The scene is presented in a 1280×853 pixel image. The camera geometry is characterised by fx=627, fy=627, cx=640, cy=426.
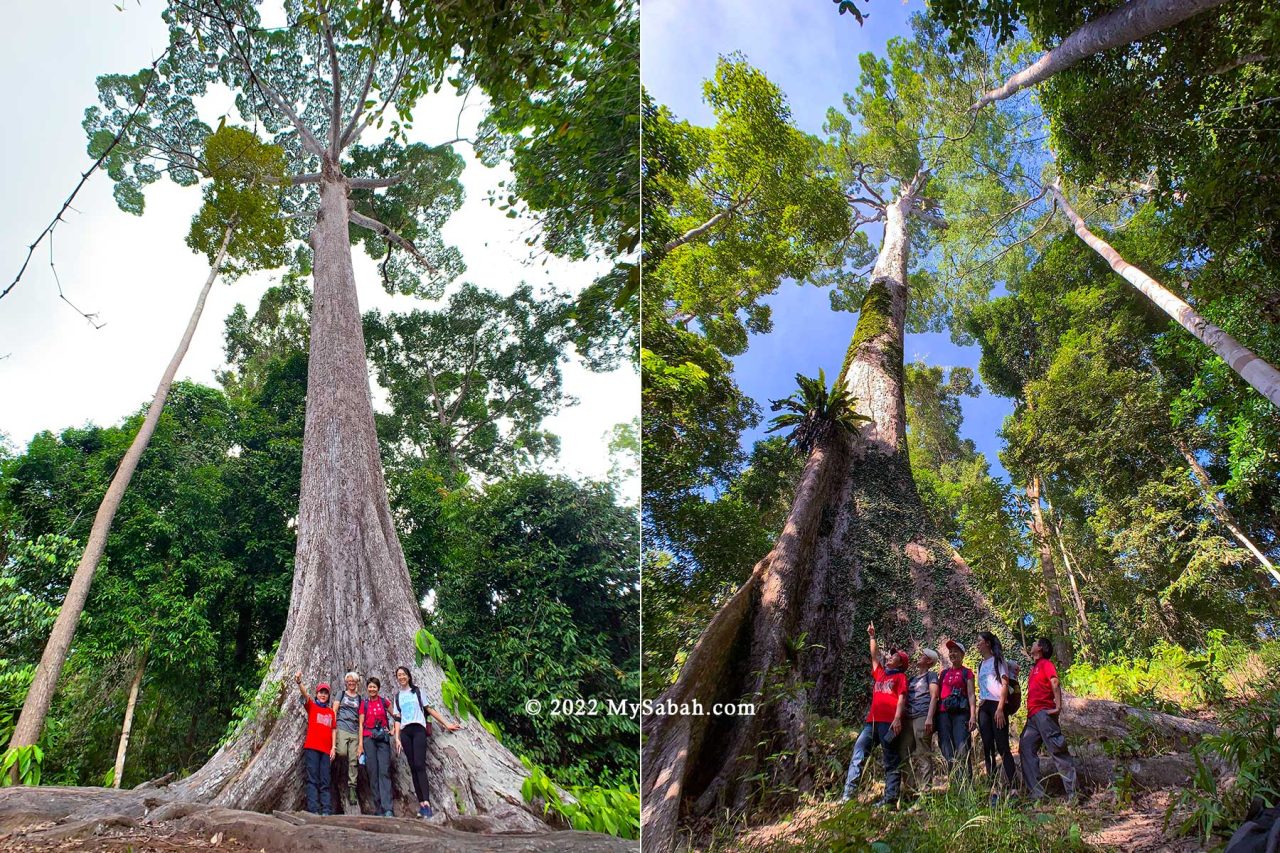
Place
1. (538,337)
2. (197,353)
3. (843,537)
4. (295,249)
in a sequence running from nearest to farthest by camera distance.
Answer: (843,537)
(538,337)
(197,353)
(295,249)

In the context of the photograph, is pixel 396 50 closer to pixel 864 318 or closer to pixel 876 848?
pixel 864 318

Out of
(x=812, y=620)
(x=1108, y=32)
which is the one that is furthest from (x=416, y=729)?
(x=1108, y=32)

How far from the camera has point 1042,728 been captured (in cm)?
155

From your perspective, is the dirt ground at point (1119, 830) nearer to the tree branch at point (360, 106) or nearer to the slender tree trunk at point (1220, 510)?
the slender tree trunk at point (1220, 510)

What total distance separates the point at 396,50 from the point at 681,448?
6.80ft

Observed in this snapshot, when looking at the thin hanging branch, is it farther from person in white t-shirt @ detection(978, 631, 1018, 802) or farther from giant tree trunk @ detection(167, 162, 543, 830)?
person in white t-shirt @ detection(978, 631, 1018, 802)

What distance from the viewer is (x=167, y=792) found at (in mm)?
2072

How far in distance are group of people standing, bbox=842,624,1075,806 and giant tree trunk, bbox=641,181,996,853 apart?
2.7 inches

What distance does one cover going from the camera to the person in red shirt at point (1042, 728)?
1.50 meters

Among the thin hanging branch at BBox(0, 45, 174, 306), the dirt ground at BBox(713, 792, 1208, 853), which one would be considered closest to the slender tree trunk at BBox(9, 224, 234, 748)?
the thin hanging branch at BBox(0, 45, 174, 306)

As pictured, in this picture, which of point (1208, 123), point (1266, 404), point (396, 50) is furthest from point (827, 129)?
point (396, 50)

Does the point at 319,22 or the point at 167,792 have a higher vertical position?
the point at 319,22

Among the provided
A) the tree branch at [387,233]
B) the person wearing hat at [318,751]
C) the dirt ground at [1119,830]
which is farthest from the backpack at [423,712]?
the tree branch at [387,233]

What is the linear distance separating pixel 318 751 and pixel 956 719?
1982mm
